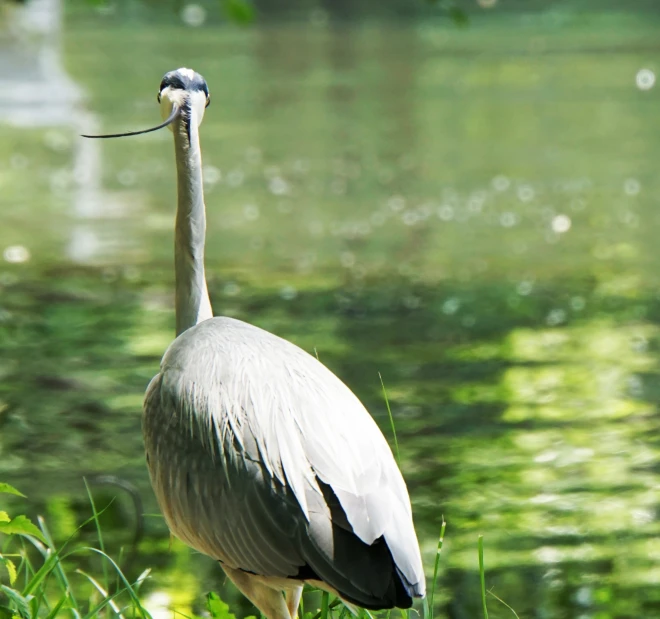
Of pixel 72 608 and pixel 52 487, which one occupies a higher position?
pixel 72 608

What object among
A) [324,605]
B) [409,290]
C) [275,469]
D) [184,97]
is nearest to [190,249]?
[184,97]

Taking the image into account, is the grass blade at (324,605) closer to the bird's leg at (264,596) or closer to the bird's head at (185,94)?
the bird's leg at (264,596)

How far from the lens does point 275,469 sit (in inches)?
115

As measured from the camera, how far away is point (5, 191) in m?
10.9

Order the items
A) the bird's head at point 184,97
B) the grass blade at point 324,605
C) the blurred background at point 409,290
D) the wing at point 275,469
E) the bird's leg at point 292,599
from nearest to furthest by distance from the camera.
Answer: the wing at point 275,469 → the grass blade at point 324,605 → the bird's leg at point 292,599 → the bird's head at point 184,97 → the blurred background at point 409,290

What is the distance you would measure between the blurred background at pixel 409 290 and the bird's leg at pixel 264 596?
0.49 meters


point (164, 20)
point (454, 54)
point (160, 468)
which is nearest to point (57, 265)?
point (160, 468)

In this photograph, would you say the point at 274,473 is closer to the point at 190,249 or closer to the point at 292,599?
the point at 292,599

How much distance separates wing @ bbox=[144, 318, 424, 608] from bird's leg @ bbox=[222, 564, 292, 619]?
87 millimetres

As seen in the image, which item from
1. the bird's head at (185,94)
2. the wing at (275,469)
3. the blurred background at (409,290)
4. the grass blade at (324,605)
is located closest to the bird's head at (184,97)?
the bird's head at (185,94)

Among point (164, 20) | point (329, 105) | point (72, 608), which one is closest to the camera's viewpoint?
point (72, 608)

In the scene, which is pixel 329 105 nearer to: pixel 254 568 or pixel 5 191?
pixel 5 191

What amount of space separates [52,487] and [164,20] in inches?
993

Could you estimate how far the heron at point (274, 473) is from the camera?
277 cm
